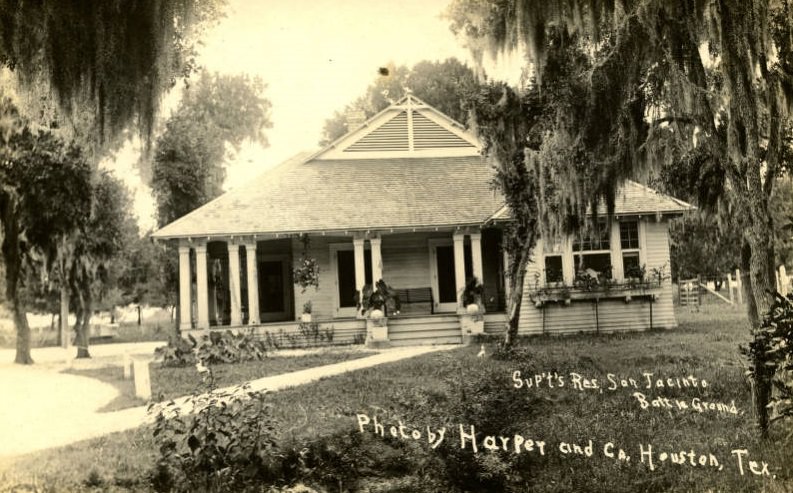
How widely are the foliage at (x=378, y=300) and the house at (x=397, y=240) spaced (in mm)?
111

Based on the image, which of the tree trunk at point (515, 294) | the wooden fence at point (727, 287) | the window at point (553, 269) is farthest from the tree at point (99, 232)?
the window at point (553, 269)

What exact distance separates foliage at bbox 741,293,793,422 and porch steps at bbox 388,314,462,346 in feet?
12.2

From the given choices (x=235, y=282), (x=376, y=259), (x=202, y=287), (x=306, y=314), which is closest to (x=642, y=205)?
(x=376, y=259)

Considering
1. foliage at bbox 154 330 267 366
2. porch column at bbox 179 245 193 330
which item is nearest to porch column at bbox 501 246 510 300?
foliage at bbox 154 330 267 366

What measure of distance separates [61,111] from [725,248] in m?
7.50

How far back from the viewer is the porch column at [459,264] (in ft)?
27.6

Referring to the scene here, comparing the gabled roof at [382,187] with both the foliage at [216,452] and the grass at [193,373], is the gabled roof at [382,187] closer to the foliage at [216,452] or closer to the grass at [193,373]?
the grass at [193,373]

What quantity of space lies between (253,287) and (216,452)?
5.33 meters

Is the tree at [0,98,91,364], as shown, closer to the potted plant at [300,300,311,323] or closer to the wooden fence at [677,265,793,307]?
the potted plant at [300,300,311,323]

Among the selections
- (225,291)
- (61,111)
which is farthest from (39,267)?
(225,291)

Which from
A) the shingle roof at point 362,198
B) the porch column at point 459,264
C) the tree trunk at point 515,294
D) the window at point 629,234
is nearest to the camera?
the tree trunk at point 515,294

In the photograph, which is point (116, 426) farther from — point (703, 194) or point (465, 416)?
point (703, 194)

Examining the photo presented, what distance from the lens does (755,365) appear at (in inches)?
193

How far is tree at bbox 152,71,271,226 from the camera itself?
562 centimetres
